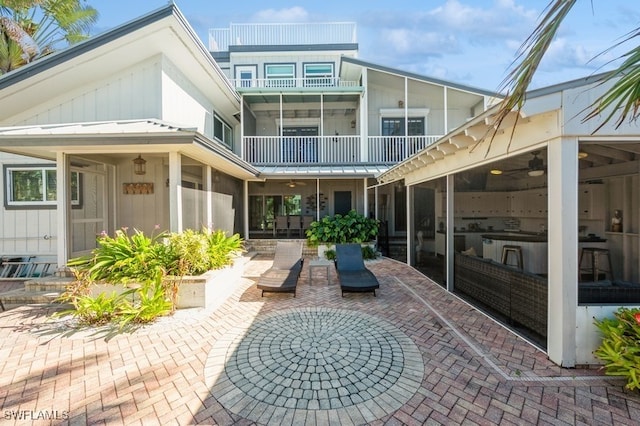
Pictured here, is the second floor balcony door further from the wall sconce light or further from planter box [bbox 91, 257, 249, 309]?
planter box [bbox 91, 257, 249, 309]

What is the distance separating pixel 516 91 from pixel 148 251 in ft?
19.8

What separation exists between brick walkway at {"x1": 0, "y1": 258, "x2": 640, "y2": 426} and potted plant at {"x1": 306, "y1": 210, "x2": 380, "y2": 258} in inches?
214

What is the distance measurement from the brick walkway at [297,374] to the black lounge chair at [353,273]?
86 cm

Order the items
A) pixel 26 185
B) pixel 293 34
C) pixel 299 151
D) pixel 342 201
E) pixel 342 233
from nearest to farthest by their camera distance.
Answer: pixel 26 185
pixel 342 233
pixel 299 151
pixel 342 201
pixel 293 34

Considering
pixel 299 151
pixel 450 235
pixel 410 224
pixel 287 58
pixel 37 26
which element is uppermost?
pixel 287 58

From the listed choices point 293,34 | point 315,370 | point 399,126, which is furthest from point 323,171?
point 293,34

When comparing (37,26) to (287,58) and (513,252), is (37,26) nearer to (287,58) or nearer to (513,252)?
(287,58)

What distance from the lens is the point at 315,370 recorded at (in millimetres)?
3346

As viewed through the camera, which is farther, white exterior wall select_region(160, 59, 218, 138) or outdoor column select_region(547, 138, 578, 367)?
white exterior wall select_region(160, 59, 218, 138)

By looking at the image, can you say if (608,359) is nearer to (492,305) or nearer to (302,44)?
(492,305)

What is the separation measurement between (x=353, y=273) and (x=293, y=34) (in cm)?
1743

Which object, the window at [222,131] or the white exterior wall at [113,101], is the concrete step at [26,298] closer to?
the white exterior wall at [113,101]

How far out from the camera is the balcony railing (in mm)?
12805

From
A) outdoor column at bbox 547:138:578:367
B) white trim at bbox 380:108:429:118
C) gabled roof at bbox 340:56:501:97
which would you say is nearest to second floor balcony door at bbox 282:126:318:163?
white trim at bbox 380:108:429:118
